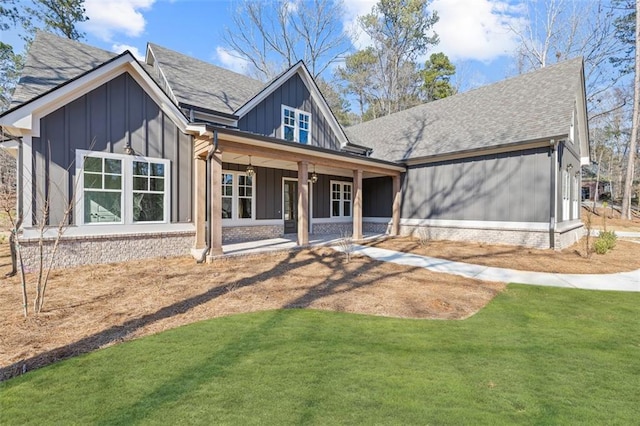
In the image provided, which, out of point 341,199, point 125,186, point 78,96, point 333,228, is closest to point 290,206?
point 333,228

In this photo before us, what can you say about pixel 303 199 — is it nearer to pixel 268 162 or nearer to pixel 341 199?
pixel 268 162

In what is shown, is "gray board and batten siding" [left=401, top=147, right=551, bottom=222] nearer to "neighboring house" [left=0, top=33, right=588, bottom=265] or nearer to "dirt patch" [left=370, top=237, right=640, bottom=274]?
"neighboring house" [left=0, top=33, right=588, bottom=265]

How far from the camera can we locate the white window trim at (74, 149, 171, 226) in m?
7.14

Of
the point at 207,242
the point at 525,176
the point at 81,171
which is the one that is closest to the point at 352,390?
the point at 207,242

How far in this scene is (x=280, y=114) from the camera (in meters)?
12.2

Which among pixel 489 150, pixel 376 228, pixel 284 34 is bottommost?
pixel 376 228

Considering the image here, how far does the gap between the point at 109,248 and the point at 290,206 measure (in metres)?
7.13

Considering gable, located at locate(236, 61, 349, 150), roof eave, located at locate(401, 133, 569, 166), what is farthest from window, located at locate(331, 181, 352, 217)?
roof eave, located at locate(401, 133, 569, 166)

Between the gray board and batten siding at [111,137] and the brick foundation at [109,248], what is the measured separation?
21.0 inches

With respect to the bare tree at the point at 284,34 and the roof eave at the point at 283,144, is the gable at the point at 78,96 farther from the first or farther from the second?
the bare tree at the point at 284,34

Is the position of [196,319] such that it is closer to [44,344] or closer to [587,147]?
[44,344]

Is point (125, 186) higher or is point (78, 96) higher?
point (78, 96)

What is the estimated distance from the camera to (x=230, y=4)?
77.3 ft

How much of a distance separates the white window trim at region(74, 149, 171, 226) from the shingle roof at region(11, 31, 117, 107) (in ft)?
6.55
